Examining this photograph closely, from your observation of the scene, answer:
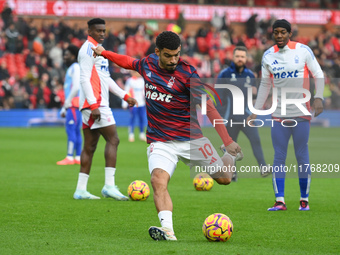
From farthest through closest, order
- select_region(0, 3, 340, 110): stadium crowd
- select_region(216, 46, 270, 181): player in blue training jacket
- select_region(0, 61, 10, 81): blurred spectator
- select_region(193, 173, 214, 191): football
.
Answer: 1. select_region(0, 3, 340, 110): stadium crowd
2. select_region(0, 61, 10, 81): blurred spectator
3. select_region(216, 46, 270, 181): player in blue training jacket
4. select_region(193, 173, 214, 191): football

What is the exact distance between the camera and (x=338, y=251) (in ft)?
20.2

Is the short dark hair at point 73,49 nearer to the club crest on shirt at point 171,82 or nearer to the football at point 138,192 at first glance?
the football at point 138,192

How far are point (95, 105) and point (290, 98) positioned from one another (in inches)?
107

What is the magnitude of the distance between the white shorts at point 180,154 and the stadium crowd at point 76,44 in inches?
731

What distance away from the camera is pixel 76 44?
3183 cm

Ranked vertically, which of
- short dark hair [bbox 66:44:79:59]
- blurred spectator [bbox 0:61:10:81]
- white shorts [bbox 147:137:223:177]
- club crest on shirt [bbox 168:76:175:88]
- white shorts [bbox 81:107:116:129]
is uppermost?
club crest on shirt [bbox 168:76:175:88]

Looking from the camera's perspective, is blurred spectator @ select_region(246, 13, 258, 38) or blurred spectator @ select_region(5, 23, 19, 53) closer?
blurred spectator @ select_region(5, 23, 19, 53)

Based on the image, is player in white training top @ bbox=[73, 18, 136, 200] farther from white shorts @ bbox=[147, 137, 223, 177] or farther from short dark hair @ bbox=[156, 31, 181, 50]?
short dark hair @ bbox=[156, 31, 181, 50]

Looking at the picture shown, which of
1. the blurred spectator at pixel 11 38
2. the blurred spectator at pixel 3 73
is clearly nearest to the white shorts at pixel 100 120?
the blurred spectator at pixel 3 73

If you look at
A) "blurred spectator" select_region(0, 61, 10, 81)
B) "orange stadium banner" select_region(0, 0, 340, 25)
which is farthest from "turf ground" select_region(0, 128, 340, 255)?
"orange stadium banner" select_region(0, 0, 340, 25)

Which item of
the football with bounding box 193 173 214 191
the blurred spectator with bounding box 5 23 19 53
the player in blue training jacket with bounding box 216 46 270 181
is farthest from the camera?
the blurred spectator with bounding box 5 23 19 53

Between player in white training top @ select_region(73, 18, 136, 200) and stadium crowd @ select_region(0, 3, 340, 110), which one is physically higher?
player in white training top @ select_region(73, 18, 136, 200)

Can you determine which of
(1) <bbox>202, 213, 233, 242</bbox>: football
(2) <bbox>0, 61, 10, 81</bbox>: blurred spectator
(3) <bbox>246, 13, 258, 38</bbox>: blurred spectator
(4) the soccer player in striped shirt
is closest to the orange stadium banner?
(3) <bbox>246, 13, 258, 38</bbox>: blurred spectator

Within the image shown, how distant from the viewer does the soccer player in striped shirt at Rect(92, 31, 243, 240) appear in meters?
6.61
